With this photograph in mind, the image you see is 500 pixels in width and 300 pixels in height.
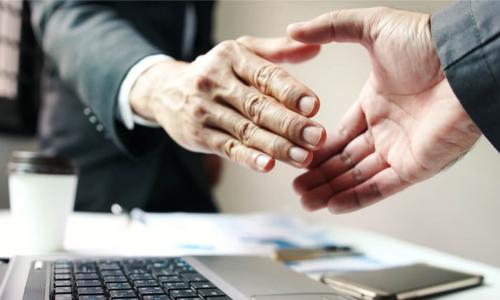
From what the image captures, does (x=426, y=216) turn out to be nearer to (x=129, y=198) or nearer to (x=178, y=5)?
(x=129, y=198)

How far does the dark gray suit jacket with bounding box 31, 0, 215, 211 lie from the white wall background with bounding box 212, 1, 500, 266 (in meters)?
0.39

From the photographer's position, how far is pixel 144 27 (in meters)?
1.39

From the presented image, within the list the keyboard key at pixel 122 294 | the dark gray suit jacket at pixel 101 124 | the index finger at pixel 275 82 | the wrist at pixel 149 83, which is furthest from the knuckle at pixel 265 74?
the dark gray suit jacket at pixel 101 124

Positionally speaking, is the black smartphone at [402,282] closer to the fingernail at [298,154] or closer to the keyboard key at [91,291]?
the fingernail at [298,154]

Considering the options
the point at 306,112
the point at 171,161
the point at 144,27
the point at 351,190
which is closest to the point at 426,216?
the point at 351,190

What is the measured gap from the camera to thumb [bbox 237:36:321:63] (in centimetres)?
67

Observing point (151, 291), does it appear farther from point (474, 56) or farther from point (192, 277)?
point (474, 56)

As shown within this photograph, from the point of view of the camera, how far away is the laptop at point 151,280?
0.48 meters

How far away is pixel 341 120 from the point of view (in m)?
0.75

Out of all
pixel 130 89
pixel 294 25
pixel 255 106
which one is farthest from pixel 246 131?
pixel 130 89

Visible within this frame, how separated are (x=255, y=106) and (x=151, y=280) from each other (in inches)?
9.5

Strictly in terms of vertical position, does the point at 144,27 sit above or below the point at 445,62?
above

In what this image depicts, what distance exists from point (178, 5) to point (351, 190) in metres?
0.95

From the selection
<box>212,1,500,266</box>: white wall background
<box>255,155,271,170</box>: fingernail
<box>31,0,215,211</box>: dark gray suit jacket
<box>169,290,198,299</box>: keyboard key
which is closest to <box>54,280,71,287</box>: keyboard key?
<box>169,290,198,299</box>: keyboard key
